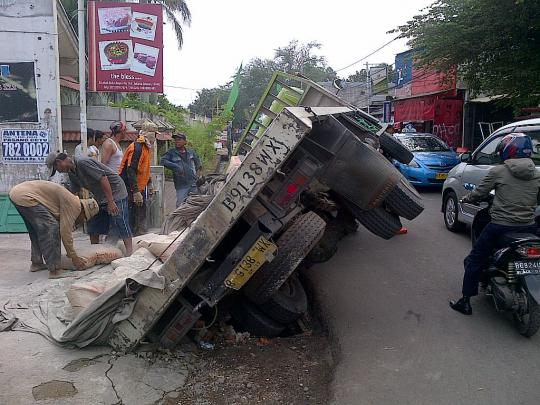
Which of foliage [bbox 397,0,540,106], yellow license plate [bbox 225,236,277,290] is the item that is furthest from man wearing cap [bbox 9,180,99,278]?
foliage [bbox 397,0,540,106]

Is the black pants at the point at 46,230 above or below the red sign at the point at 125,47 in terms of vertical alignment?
below

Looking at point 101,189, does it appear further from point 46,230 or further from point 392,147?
point 392,147

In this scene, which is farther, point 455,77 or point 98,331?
point 455,77

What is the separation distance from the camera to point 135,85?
38.2 ft

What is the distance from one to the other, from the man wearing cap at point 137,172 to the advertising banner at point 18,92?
2.83m

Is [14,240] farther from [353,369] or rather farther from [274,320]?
[353,369]

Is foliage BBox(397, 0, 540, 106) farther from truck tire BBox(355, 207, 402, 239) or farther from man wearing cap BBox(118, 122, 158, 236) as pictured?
man wearing cap BBox(118, 122, 158, 236)

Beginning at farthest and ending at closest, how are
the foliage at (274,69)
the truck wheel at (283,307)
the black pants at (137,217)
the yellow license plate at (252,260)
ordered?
1. the foliage at (274,69)
2. the black pants at (137,217)
3. the truck wheel at (283,307)
4. the yellow license plate at (252,260)

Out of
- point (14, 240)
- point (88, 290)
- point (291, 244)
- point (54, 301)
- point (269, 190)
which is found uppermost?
point (269, 190)

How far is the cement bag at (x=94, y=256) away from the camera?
5988 mm

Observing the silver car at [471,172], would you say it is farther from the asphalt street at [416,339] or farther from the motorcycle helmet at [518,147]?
the motorcycle helmet at [518,147]

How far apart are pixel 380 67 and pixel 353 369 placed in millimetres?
34075

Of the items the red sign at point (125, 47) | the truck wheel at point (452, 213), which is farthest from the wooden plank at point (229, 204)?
the red sign at point (125, 47)

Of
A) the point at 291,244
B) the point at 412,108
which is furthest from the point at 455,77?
the point at 291,244
